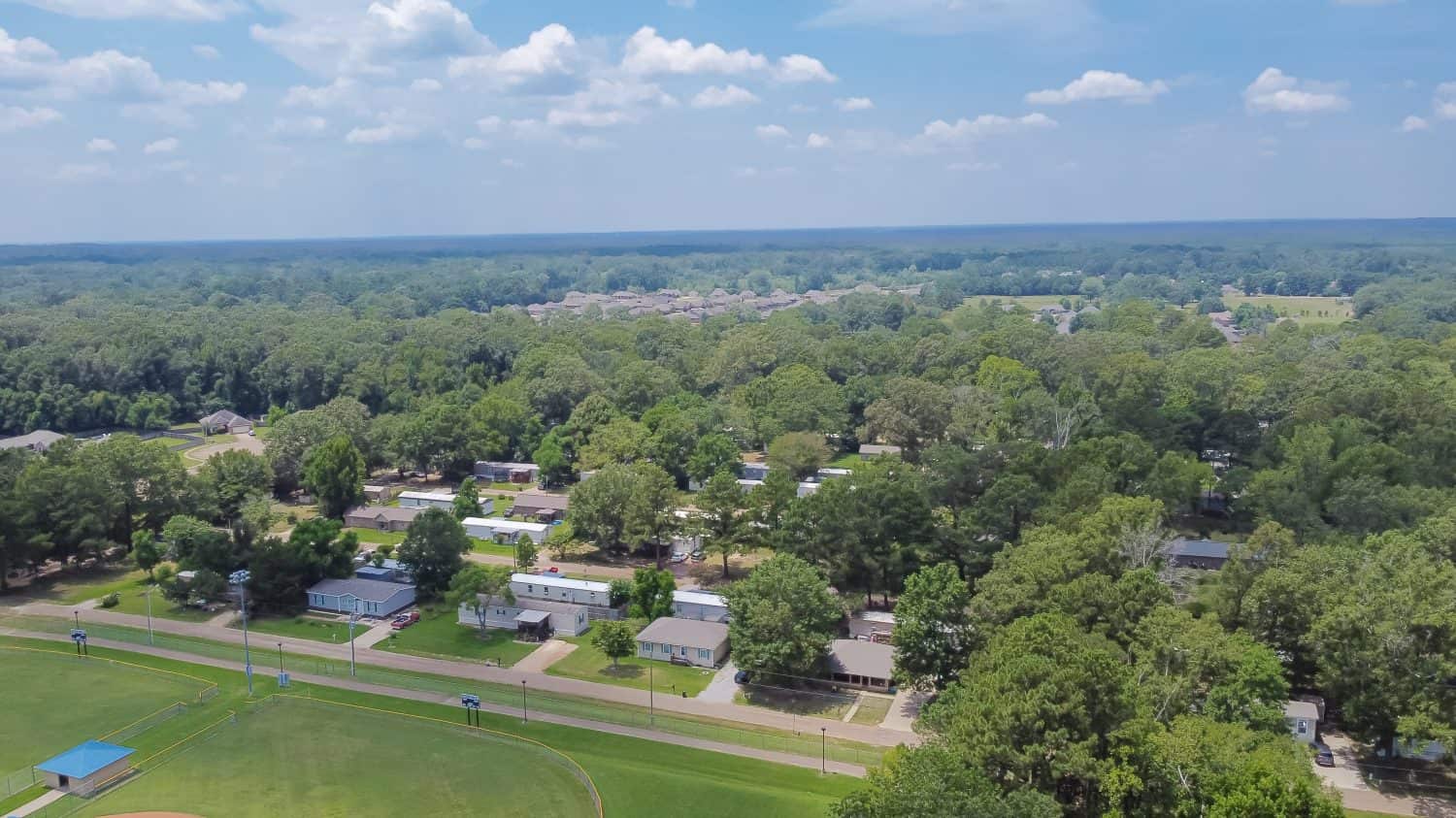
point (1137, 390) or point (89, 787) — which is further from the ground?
point (1137, 390)

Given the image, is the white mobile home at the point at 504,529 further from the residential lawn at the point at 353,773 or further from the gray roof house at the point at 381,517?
the residential lawn at the point at 353,773

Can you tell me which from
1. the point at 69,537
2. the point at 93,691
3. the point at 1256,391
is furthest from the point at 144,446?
the point at 1256,391

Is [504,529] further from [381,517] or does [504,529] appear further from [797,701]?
[797,701]

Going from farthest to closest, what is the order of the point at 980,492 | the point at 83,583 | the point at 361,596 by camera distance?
the point at 980,492
the point at 83,583
the point at 361,596

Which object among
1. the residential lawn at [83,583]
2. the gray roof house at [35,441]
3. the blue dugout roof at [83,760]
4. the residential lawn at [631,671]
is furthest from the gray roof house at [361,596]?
the gray roof house at [35,441]

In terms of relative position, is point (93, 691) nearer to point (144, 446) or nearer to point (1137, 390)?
point (144, 446)

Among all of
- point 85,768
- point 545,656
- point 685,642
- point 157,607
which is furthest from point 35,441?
point 685,642
